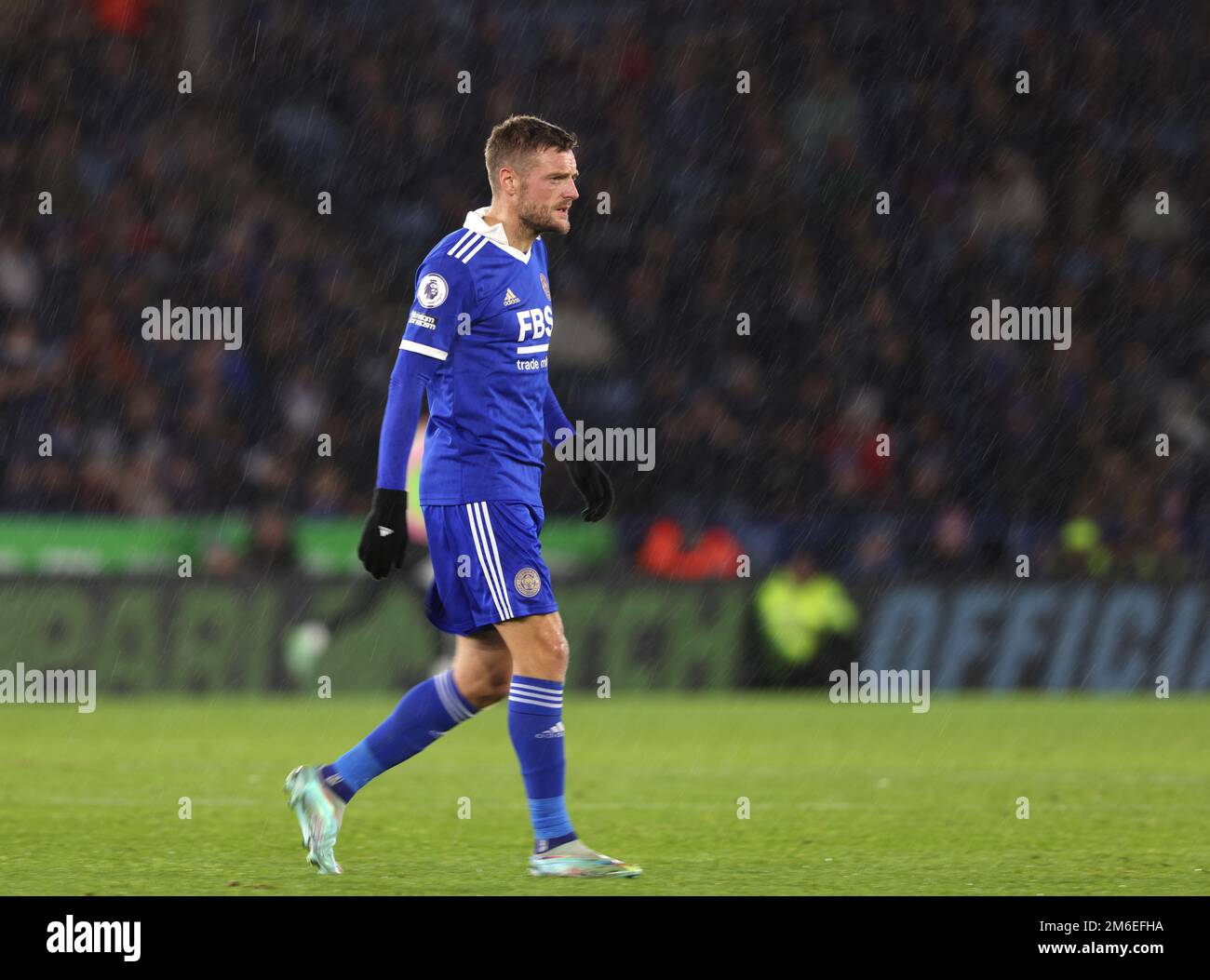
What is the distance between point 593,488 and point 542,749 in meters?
1.06

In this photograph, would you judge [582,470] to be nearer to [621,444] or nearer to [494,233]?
[494,233]

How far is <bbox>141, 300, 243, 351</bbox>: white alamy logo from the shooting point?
54.0 feet

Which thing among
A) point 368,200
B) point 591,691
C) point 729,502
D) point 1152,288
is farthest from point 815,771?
point 368,200

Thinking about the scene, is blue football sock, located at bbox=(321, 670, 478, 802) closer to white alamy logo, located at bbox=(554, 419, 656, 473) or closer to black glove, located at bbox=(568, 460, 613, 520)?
black glove, located at bbox=(568, 460, 613, 520)

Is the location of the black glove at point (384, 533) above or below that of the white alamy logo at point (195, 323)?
below

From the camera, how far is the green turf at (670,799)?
6.23 meters

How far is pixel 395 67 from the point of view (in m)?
19.0

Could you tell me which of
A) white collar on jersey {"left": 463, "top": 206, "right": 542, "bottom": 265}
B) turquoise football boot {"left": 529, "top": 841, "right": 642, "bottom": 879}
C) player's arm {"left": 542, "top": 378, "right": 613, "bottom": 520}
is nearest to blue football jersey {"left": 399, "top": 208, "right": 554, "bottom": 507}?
white collar on jersey {"left": 463, "top": 206, "right": 542, "bottom": 265}

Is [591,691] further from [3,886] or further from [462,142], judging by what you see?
[3,886]

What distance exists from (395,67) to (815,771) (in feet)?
35.8

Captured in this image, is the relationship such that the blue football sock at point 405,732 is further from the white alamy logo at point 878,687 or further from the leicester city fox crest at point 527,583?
the white alamy logo at point 878,687

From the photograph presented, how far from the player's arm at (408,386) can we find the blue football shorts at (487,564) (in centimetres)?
22

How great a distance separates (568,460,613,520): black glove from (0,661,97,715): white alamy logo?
761 centimetres

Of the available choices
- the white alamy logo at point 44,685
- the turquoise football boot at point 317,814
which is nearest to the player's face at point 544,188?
the turquoise football boot at point 317,814
